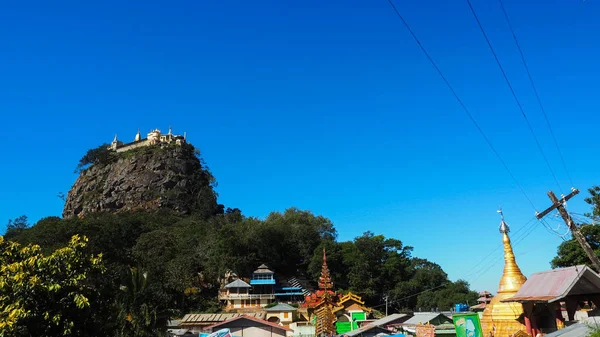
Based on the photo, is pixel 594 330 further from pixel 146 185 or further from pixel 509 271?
pixel 146 185

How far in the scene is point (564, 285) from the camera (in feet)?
52.9

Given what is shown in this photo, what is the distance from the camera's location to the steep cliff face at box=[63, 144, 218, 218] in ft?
264

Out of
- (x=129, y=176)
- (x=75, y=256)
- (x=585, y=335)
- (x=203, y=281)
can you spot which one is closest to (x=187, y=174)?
(x=129, y=176)

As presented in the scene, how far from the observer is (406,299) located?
58.4 m

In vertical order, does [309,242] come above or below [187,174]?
below

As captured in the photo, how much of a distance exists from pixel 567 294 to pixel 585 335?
471 centimetres

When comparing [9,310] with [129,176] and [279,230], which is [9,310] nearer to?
[279,230]

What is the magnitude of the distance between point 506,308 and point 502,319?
0.67 m

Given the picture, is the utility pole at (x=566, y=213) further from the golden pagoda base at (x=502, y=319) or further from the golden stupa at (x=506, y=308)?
the golden pagoda base at (x=502, y=319)

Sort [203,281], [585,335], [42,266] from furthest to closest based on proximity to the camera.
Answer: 1. [203,281]
2. [42,266]
3. [585,335]

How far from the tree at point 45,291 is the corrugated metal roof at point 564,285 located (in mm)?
16389

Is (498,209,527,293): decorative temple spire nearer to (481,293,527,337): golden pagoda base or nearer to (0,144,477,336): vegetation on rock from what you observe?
(481,293,527,337): golden pagoda base

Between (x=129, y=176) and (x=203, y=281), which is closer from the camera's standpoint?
(x=203, y=281)

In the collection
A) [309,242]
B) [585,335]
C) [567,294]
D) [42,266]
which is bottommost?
[585,335]
